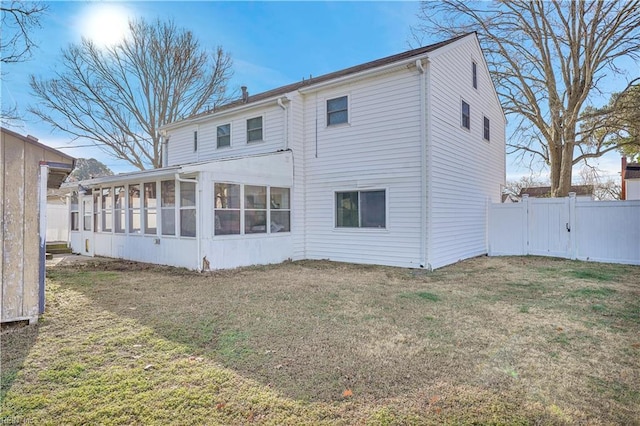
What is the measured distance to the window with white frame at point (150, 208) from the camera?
9.88m

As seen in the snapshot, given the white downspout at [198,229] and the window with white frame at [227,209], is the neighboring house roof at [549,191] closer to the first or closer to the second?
the window with white frame at [227,209]

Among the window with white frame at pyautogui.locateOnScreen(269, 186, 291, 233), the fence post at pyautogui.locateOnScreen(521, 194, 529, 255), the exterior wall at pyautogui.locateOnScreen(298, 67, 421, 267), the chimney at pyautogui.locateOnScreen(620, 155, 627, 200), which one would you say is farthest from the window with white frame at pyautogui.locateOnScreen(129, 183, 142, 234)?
the chimney at pyautogui.locateOnScreen(620, 155, 627, 200)

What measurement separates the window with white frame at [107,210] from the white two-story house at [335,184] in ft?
0.12

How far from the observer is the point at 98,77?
19.5 metres

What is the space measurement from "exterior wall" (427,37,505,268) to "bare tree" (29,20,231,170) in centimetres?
1587

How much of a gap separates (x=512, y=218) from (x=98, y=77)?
22296mm

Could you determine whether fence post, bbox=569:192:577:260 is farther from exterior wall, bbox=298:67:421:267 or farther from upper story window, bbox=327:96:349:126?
upper story window, bbox=327:96:349:126

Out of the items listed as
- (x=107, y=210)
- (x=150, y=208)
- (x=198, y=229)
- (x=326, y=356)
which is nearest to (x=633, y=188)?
(x=198, y=229)

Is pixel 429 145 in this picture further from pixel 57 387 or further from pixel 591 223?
pixel 57 387

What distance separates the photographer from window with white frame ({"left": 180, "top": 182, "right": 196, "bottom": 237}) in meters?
8.84

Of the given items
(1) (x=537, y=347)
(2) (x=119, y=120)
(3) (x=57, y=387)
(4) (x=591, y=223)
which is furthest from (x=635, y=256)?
(2) (x=119, y=120)

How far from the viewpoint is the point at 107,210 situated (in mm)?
11586

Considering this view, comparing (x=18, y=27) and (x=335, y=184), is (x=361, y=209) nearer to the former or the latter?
(x=335, y=184)

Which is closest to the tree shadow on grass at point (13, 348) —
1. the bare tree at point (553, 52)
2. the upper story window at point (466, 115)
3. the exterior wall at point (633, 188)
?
the upper story window at point (466, 115)
